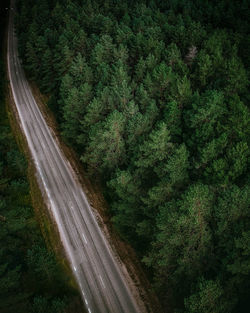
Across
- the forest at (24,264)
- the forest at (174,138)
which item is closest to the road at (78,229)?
the forest at (24,264)

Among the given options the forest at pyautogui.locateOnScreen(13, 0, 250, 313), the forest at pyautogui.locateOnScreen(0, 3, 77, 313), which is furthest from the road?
the forest at pyautogui.locateOnScreen(13, 0, 250, 313)

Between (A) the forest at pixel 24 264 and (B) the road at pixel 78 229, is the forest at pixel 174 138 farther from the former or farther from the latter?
(A) the forest at pixel 24 264

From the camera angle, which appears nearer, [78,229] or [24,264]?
[24,264]

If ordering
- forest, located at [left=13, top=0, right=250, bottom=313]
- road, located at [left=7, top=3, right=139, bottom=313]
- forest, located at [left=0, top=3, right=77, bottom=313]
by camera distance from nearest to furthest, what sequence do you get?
1. forest, located at [left=0, top=3, right=77, bottom=313]
2. forest, located at [left=13, top=0, right=250, bottom=313]
3. road, located at [left=7, top=3, right=139, bottom=313]

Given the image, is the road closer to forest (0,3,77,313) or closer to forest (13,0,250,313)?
forest (0,3,77,313)

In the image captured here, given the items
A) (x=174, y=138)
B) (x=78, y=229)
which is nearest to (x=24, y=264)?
(x=78, y=229)

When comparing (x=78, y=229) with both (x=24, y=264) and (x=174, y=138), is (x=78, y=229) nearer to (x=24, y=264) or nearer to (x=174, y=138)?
(x=24, y=264)
